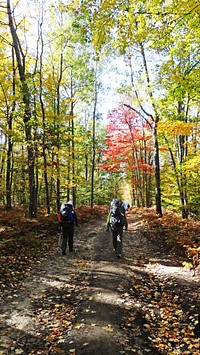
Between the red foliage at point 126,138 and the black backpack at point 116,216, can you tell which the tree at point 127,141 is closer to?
the red foliage at point 126,138

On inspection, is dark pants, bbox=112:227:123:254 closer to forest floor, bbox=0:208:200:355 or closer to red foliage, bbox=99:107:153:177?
forest floor, bbox=0:208:200:355

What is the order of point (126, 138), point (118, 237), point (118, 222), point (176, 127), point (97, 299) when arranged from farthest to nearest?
point (126, 138) < point (176, 127) < point (118, 237) < point (118, 222) < point (97, 299)

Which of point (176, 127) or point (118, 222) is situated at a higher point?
point (176, 127)

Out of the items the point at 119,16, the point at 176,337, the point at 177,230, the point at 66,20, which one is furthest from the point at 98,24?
the point at 66,20

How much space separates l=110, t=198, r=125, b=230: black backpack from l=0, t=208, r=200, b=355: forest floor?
3.76 ft

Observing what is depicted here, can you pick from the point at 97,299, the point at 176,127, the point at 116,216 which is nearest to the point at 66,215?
the point at 116,216

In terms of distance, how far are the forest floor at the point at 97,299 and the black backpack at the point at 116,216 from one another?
115 cm

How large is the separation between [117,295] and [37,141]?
7.85 metres

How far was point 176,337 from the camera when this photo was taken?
4.56 metres

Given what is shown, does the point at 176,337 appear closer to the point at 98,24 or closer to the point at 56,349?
the point at 56,349

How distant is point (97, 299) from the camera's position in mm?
5680

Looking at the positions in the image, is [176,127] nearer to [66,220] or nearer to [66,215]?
[66,215]

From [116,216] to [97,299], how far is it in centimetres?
379

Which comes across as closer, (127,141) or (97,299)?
(97,299)
